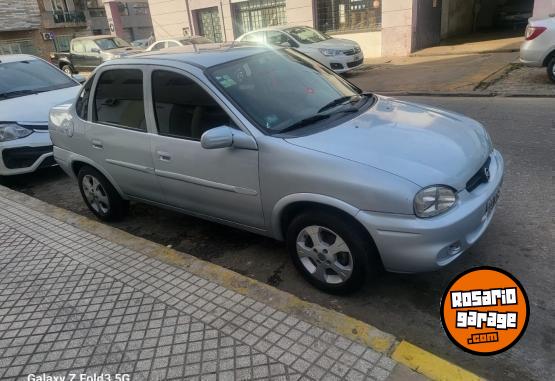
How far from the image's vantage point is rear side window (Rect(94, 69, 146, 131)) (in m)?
4.05

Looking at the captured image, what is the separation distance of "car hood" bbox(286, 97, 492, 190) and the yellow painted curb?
37.6 inches

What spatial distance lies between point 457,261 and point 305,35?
1117cm

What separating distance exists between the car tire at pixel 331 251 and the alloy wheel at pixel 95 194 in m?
2.42

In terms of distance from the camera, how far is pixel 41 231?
4.44m

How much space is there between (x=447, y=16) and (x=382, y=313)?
17.2 meters

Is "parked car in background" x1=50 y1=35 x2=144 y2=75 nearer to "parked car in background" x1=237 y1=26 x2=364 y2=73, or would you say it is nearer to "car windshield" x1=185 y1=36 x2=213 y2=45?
"car windshield" x1=185 y1=36 x2=213 y2=45

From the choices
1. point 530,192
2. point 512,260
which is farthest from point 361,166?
point 530,192

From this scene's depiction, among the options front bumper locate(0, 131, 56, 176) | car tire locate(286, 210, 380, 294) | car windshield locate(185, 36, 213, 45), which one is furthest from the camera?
car windshield locate(185, 36, 213, 45)

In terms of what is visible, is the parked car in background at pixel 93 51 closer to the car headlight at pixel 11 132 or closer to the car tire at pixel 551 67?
the car headlight at pixel 11 132

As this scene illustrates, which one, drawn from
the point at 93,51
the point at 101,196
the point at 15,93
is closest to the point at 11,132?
the point at 15,93

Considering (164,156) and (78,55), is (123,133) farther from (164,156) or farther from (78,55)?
(78,55)

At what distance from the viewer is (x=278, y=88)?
3715 mm

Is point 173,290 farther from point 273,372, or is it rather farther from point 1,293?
point 1,293

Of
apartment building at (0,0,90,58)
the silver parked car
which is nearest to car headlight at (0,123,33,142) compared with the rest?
the silver parked car
